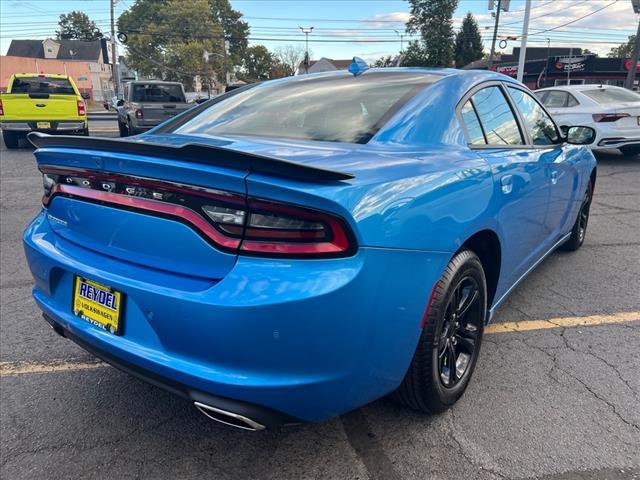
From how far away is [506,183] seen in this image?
8.11 feet

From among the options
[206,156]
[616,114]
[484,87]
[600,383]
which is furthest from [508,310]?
[616,114]

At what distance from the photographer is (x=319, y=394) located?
1.65 meters

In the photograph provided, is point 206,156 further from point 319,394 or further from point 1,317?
point 1,317

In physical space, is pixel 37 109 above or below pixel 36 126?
above

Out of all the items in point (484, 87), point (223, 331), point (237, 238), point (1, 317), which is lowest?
point (1, 317)

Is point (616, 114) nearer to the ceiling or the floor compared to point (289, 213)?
nearer to the ceiling

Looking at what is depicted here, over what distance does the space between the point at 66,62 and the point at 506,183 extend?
81.6 metres

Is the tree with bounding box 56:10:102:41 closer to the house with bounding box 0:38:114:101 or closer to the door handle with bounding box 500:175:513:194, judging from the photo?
the house with bounding box 0:38:114:101

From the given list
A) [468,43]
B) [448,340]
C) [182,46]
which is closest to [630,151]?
[448,340]

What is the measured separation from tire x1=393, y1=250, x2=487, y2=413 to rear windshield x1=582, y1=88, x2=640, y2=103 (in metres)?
9.08

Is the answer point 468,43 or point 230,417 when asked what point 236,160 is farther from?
point 468,43

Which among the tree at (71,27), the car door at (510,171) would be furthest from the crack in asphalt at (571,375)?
the tree at (71,27)

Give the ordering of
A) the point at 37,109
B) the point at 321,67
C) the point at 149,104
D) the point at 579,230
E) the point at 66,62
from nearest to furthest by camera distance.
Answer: the point at 579,230
the point at 37,109
the point at 149,104
the point at 321,67
the point at 66,62

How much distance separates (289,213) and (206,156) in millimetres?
348
